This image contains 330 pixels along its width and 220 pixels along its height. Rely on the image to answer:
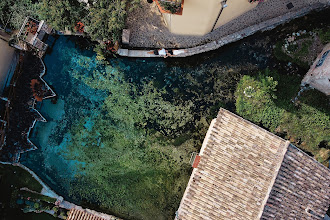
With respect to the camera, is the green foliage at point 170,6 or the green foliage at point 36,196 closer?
the green foliage at point 170,6

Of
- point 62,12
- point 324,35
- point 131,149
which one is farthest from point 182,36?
point 324,35

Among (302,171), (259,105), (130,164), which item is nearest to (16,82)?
(130,164)

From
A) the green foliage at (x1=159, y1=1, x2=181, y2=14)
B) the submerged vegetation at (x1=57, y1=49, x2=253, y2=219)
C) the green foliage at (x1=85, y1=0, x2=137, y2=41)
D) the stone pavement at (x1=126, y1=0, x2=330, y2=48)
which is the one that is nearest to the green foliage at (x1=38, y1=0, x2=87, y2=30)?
the green foliage at (x1=85, y1=0, x2=137, y2=41)

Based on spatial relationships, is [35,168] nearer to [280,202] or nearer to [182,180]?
[182,180]

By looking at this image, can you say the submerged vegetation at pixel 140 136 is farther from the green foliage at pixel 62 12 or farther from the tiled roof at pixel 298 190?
the tiled roof at pixel 298 190

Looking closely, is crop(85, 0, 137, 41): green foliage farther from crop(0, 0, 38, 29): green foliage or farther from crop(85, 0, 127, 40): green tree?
crop(0, 0, 38, 29): green foliage

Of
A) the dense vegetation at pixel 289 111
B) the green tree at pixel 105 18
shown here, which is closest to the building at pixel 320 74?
the dense vegetation at pixel 289 111

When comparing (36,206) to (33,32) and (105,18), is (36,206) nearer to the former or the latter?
(33,32)
